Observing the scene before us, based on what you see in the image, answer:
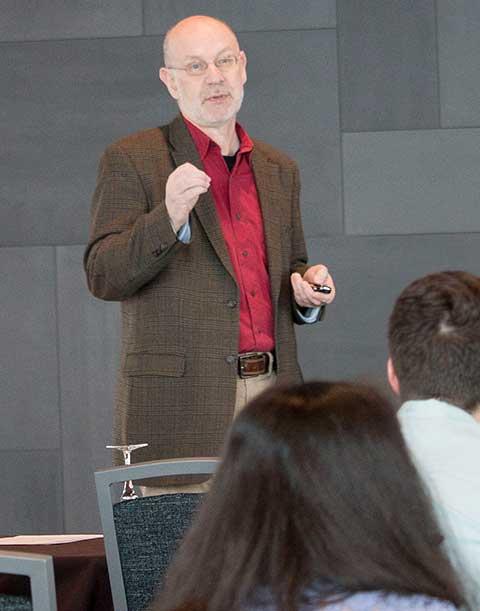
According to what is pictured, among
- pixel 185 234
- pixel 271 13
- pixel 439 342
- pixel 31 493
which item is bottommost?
pixel 31 493

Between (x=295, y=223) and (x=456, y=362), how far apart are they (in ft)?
4.35

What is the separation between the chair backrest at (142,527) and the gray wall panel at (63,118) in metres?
2.54

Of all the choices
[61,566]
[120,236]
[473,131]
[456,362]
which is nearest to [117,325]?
[473,131]

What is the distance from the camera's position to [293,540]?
1.06m

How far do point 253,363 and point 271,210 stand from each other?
396mm

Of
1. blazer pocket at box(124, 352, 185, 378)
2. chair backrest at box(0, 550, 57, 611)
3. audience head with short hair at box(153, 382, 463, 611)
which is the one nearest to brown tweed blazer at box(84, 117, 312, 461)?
blazer pocket at box(124, 352, 185, 378)

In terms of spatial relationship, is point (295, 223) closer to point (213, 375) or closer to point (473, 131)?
point (213, 375)

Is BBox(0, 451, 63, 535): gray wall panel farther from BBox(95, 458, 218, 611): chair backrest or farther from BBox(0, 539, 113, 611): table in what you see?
BBox(95, 458, 218, 611): chair backrest

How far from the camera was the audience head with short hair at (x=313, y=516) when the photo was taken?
1050 millimetres

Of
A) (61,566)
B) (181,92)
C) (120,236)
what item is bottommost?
(61,566)

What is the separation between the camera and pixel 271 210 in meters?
2.84

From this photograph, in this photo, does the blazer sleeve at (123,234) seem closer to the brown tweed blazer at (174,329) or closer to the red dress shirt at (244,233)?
the brown tweed blazer at (174,329)

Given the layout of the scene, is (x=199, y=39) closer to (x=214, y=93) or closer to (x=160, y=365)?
(x=214, y=93)

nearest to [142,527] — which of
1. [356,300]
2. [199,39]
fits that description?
[199,39]
